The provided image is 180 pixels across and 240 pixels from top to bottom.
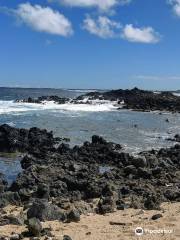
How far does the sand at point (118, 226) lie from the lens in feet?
37.9

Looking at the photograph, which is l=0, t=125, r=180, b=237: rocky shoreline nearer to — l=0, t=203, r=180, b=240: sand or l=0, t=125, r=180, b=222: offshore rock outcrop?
l=0, t=125, r=180, b=222: offshore rock outcrop

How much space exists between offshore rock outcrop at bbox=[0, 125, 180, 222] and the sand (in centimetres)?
48

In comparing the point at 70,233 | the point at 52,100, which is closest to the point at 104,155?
the point at 70,233

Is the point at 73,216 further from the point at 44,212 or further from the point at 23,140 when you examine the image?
the point at 23,140

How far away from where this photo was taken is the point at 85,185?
56.0 feet

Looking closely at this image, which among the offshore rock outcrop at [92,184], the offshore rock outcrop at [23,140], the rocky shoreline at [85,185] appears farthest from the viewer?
the offshore rock outcrop at [23,140]

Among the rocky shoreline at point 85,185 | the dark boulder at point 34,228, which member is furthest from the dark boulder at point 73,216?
the dark boulder at point 34,228

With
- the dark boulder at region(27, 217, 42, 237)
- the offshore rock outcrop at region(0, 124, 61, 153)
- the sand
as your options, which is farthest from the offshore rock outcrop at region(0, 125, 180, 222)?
the offshore rock outcrop at region(0, 124, 61, 153)

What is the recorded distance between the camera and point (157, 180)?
18.5 metres

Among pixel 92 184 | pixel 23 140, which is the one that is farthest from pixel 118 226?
pixel 23 140

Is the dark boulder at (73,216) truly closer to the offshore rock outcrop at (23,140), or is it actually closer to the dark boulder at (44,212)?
the dark boulder at (44,212)

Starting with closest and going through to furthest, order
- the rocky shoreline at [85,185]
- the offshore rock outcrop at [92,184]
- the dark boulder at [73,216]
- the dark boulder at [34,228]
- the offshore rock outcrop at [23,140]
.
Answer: the dark boulder at [34,228], the dark boulder at [73,216], the rocky shoreline at [85,185], the offshore rock outcrop at [92,184], the offshore rock outcrop at [23,140]

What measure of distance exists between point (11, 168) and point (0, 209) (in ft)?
24.3

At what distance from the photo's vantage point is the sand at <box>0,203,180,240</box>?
11.6m
